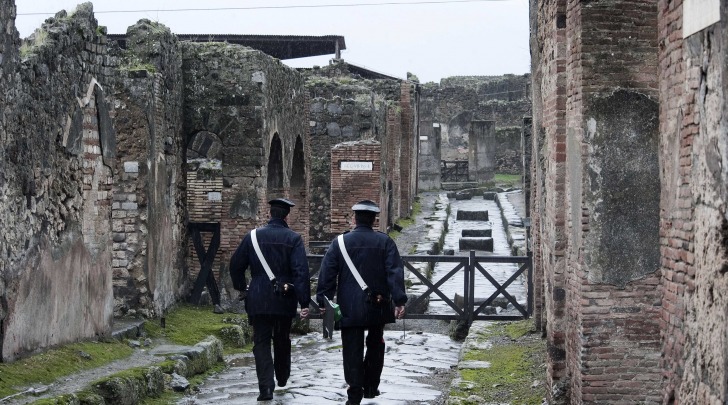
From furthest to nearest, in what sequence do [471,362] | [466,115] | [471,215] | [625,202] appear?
[466,115]
[471,215]
[471,362]
[625,202]

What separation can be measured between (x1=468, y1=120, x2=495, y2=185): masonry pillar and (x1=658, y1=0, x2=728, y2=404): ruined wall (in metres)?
38.1

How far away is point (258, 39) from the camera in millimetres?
32844

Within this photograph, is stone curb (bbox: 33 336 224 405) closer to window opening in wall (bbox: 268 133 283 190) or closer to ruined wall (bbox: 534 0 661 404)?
ruined wall (bbox: 534 0 661 404)

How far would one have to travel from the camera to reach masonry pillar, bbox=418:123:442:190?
44.0 meters

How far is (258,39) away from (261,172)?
18.1 m

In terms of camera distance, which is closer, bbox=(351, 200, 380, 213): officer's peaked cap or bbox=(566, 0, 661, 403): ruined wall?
bbox=(566, 0, 661, 403): ruined wall

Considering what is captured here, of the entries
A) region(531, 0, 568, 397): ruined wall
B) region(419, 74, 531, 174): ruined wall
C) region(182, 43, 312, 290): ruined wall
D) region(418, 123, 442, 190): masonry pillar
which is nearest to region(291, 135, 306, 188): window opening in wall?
region(182, 43, 312, 290): ruined wall

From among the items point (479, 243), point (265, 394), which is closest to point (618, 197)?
point (265, 394)

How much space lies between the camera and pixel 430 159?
44.1 metres

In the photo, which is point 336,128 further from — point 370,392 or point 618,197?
point 618,197

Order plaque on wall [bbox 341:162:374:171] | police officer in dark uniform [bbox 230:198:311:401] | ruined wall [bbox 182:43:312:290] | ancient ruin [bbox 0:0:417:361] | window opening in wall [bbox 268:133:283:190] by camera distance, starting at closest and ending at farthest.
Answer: ancient ruin [bbox 0:0:417:361] → police officer in dark uniform [bbox 230:198:311:401] → ruined wall [bbox 182:43:312:290] → window opening in wall [bbox 268:133:283:190] → plaque on wall [bbox 341:162:374:171]

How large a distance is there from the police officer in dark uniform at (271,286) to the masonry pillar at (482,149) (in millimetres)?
35459

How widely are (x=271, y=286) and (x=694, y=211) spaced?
4.42 m

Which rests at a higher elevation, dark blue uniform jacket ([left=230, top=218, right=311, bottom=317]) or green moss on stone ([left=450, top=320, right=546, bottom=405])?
dark blue uniform jacket ([left=230, top=218, right=311, bottom=317])
